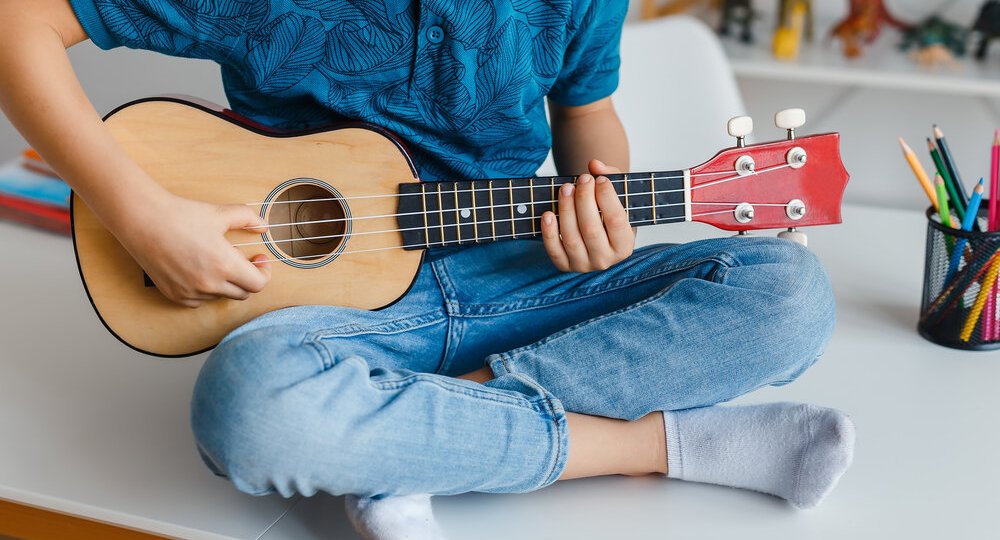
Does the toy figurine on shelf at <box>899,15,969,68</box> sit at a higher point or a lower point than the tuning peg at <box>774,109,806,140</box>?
lower

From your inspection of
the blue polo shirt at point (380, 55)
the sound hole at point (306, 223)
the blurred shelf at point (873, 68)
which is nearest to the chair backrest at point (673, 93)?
the blurred shelf at point (873, 68)

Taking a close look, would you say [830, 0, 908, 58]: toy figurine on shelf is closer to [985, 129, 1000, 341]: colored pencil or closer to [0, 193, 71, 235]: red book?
[985, 129, 1000, 341]: colored pencil

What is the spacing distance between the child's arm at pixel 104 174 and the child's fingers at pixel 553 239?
0.28m

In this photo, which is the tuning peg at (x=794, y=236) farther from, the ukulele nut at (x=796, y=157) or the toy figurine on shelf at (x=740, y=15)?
the toy figurine on shelf at (x=740, y=15)

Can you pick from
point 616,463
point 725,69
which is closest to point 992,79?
point 725,69

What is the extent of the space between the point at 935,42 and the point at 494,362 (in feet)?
4.62

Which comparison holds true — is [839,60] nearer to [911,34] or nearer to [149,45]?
[911,34]

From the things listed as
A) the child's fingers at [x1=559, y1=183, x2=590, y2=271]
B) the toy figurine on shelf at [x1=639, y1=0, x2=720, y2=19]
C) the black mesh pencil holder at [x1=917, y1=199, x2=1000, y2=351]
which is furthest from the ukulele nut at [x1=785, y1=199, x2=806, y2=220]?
the toy figurine on shelf at [x1=639, y1=0, x2=720, y2=19]

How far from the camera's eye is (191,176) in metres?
0.96

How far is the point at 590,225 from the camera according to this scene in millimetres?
947

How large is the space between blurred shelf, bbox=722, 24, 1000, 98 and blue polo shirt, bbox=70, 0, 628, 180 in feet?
3.09

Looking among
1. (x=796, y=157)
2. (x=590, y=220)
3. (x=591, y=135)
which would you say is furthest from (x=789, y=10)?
(x=590, y=220)

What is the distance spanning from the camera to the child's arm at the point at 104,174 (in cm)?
89

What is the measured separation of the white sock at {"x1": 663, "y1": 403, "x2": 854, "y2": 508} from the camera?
0.91 meters
